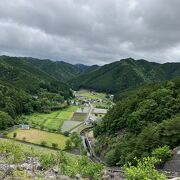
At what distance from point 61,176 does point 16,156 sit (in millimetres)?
9858

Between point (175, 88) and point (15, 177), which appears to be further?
point (175, 88)

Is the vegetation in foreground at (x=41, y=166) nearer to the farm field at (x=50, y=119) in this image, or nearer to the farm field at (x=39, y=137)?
the farm field at (x=39, y=137)

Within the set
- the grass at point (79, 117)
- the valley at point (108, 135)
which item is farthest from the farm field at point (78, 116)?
the valley at point (108, 135)

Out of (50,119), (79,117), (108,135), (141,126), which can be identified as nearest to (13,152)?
(141,126)

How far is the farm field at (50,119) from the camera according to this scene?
152125 millimetres

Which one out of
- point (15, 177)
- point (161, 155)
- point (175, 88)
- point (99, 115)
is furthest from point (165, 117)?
point (99, 115)

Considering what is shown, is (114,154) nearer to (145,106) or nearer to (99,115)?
(145,106)

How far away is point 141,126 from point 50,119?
7591 cm

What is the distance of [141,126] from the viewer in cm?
10106

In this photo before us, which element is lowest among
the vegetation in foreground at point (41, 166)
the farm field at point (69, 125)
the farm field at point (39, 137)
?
the farm field at point (39, 137)

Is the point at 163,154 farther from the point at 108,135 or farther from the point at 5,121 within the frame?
the point at 5,121

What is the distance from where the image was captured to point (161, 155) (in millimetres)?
70938

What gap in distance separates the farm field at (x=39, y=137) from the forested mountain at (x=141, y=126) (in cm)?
1268

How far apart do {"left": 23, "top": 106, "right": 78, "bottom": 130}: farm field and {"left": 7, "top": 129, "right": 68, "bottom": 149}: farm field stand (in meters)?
13.6
